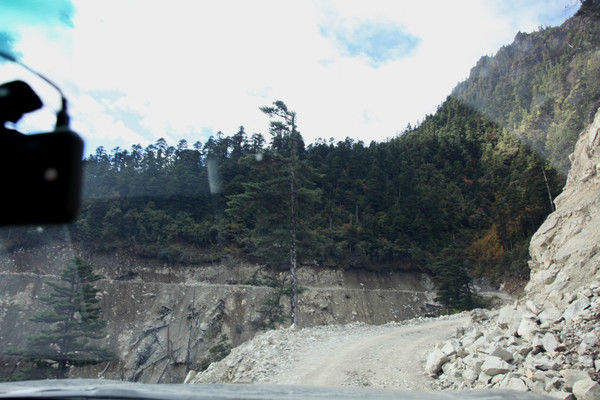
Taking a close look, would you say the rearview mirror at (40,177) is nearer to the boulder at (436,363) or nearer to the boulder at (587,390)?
the boulder at (587,390)

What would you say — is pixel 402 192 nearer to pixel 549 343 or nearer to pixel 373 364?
pixel 373 364

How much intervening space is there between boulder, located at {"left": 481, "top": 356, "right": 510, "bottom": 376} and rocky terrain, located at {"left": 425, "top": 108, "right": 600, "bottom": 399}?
0.05 ft

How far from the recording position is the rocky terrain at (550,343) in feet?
18.8

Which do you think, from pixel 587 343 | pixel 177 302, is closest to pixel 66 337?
pixel 177 302

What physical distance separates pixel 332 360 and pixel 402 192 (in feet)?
176

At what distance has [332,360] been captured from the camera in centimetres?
1039

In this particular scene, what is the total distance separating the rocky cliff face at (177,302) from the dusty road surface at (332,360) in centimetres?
1977

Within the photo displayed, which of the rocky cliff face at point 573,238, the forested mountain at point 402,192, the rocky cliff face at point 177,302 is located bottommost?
the rocky cliff face at point 177,302

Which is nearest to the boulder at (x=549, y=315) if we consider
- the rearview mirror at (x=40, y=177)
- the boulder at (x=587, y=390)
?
the boulder at (x=587, y=390)

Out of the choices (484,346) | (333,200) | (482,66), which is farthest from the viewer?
(482,66)

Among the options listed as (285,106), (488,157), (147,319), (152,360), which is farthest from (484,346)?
(488,157)

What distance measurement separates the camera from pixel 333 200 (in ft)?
193

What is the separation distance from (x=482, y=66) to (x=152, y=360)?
122 metres

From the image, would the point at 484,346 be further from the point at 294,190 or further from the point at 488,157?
the point at 488,157
